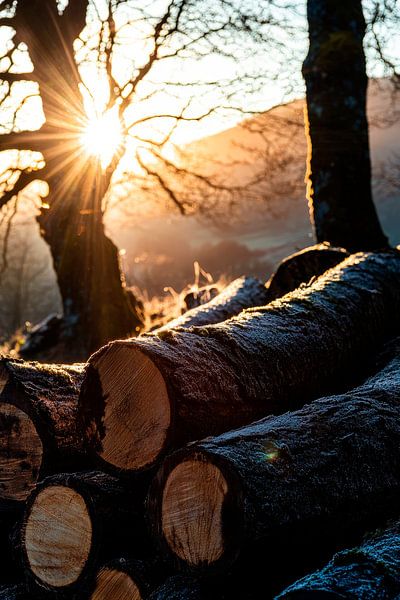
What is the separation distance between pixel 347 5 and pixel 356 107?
3.71 feet

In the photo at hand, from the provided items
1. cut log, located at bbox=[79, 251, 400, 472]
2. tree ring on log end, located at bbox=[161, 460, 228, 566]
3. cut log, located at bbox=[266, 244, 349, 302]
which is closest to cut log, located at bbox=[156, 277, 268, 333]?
cut log, located at bbox=[266, 244, 349, 302]

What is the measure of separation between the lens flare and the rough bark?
160mm

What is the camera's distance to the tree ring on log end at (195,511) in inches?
73.1

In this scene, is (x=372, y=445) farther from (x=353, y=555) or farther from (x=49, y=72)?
(x=49, y=72)

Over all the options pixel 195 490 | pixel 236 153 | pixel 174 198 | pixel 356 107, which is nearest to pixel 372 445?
pixel 195 490

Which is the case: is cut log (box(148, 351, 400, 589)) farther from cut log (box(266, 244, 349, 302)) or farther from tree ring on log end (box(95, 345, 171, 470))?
cut log (box(266, 244, 349, 302))

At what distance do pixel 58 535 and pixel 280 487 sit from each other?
3.04 feet

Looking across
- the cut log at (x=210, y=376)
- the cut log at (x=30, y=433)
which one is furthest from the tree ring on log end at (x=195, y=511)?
the cut log at (x=30, y=433)

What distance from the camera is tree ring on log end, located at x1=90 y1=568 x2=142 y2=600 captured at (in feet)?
7.25

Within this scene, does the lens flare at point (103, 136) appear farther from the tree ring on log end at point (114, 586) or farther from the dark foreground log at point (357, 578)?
the dark foreground log at point (357, 578)

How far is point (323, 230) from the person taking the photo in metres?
6.88

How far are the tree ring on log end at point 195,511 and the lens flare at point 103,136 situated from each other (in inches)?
331

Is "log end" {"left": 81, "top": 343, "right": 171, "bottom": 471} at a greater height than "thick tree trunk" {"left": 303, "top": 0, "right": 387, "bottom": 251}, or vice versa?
"thick tree trunk" {"left": 303, "top": 0, "right": 387, "bottom": 251}

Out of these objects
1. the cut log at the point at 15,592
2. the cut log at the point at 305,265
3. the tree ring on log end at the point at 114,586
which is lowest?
the cut log at the point at 15,592
